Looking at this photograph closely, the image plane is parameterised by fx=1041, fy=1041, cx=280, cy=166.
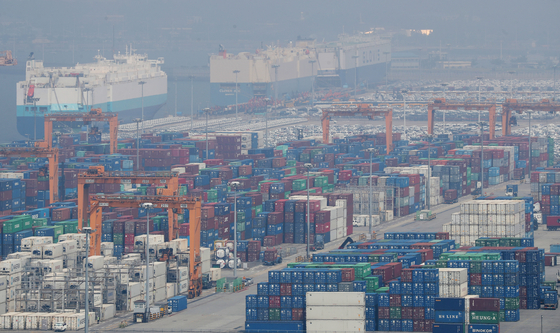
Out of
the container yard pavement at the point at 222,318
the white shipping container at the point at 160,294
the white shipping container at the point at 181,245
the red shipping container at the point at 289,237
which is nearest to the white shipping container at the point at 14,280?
the container yard pavement at the point at 222,318

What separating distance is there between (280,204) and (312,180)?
15.7 meters

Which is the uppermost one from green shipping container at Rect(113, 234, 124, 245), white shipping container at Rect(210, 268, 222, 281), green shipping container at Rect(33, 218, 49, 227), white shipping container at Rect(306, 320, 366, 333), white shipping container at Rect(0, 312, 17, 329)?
green shipping container at Rect(33, 218, 49, 227)

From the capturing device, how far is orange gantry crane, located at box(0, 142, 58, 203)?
105 m

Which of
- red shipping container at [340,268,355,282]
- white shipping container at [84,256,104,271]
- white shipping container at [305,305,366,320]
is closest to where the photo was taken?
white shipping container at [305,305,366,320]

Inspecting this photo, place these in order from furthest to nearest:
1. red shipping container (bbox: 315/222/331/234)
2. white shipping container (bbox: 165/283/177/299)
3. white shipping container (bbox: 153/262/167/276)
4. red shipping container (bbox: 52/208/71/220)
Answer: red shipping container (bbox: 315/222/331/234) → red shipping container (bbox: 52/208/71/220) → white shipping container (bbox: 165/283/177/299) → white shipping container (bbox: 153/262/167/276)

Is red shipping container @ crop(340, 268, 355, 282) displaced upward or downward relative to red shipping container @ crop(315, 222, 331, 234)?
upward

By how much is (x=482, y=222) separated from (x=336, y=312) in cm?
3021

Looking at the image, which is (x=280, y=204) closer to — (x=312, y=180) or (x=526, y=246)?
(x=312, y=180)

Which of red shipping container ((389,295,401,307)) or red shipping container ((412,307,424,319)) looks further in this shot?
red shipping container ((389,295,401,307))

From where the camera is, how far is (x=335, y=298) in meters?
60.7

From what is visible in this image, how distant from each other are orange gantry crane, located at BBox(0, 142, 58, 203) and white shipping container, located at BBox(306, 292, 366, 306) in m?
51.6

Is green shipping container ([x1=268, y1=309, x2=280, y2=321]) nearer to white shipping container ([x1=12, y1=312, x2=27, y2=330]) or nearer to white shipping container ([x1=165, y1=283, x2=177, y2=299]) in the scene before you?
white shipping container ([x1=165, y1=283, x2=177, y2=299])

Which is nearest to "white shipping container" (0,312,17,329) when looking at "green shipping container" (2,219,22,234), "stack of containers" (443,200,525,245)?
"green shipping container" (2,219,22,234)

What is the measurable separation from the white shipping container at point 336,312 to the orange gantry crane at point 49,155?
2037 inches
